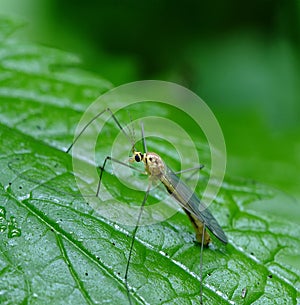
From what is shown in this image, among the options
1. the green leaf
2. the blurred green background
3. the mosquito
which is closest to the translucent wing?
the mosquito

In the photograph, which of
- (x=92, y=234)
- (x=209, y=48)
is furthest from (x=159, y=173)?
(x=209, y=48)

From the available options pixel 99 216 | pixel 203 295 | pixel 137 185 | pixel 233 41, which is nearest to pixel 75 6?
pixel 233 41

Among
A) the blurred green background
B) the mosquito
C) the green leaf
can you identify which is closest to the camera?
the green leaf

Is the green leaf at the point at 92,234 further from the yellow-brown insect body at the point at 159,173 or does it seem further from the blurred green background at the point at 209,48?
the blurred green background at the point at 209,48

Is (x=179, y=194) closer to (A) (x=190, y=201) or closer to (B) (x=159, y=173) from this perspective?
(A) (x=190, y=201)

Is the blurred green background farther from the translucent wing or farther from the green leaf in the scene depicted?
the translucent wing

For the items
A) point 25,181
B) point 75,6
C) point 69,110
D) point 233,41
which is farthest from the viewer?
point 233,41

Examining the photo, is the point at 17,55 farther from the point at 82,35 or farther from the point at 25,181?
the point at 82,35
